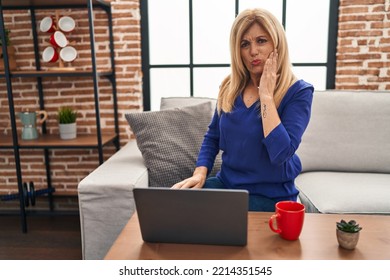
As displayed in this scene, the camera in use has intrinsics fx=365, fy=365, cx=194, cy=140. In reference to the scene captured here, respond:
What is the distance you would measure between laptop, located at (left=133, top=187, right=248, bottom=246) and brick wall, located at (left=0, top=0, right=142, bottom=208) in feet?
6.34

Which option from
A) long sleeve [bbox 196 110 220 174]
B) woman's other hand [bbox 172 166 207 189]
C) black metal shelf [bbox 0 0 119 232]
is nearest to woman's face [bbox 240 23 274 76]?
long sleeve [bbox 196 110 220 174]

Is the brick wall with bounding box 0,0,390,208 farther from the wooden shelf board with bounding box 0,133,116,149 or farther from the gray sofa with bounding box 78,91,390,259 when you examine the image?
the gray sofa with bounding box 78,91,390,259

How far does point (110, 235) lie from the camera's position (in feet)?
5.97

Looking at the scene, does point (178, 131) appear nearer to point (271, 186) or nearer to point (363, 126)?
point (271, 186)

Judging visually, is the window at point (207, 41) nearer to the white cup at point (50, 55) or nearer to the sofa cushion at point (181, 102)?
the sofa cushion at point (181, 102)

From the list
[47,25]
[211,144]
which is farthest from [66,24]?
[211,144]

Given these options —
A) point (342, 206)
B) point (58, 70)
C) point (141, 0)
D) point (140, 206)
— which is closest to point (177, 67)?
point (141, 0)

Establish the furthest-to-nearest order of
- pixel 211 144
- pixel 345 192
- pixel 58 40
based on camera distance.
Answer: pixel 58 40 → pixel 345 192 → pixel 211 144

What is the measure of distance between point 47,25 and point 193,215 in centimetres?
→ 220

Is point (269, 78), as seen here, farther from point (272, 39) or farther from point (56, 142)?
point (56, 142)

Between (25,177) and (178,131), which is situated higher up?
(178,131)

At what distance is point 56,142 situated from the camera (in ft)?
8.23

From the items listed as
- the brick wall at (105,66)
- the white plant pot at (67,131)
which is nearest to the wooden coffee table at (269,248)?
the white plant pot at (67,131)

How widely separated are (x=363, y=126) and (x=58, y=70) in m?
2.01
